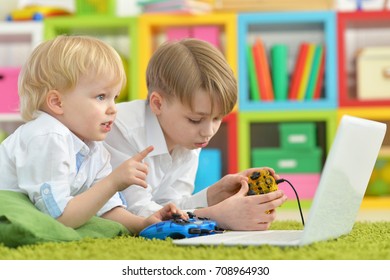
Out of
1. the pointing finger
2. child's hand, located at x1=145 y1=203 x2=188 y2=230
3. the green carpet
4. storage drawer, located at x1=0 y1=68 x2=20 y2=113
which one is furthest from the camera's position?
storage drawer, located at x1=0 y1=68 x2=20 y2=113

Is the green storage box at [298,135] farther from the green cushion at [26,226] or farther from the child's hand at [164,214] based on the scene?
the green cushion at [26,226]

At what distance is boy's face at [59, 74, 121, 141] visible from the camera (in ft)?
4.35

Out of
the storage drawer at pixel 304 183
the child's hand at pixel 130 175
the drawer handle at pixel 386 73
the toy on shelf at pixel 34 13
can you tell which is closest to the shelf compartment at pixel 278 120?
the storage drawer at pixel 304 183

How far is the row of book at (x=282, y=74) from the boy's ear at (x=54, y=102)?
1706mm

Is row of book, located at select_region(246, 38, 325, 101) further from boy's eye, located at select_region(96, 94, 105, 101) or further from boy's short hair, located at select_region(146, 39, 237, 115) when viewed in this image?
boy's eye, located at select_region(96, 94, 105, 101)

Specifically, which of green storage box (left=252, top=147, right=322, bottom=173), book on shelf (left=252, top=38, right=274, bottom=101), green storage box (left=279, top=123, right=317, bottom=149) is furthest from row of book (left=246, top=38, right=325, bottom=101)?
green storage box (left=252, top=147, right=322, bottom=173)

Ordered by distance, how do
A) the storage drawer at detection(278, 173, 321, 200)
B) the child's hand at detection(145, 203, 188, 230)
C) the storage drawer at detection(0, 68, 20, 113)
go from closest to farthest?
the child's hand at detection(145, 203, 188, 230) → the storage drawer at detection(278, 173, 321, 200) → the storage drawer at detection(0, 68, 20, 113)

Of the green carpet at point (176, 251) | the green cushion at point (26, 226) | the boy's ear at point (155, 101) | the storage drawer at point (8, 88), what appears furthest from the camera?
the storage drawer at point (8, 88)

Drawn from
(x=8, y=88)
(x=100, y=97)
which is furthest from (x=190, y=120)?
(x=8, y=88)

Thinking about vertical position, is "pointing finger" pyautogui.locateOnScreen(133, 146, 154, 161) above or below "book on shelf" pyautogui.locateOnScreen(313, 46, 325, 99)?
above

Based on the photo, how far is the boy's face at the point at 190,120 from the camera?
145 centimetres

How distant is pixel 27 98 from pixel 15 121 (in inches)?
74.4

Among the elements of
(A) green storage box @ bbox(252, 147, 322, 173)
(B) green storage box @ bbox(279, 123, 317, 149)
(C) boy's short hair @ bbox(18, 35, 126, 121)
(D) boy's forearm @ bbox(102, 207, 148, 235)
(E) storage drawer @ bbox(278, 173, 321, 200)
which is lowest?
(E) storage drawer @ bbox(278, 173, 321, 200)

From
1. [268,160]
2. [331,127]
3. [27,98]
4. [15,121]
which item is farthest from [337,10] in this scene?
[27,98]
